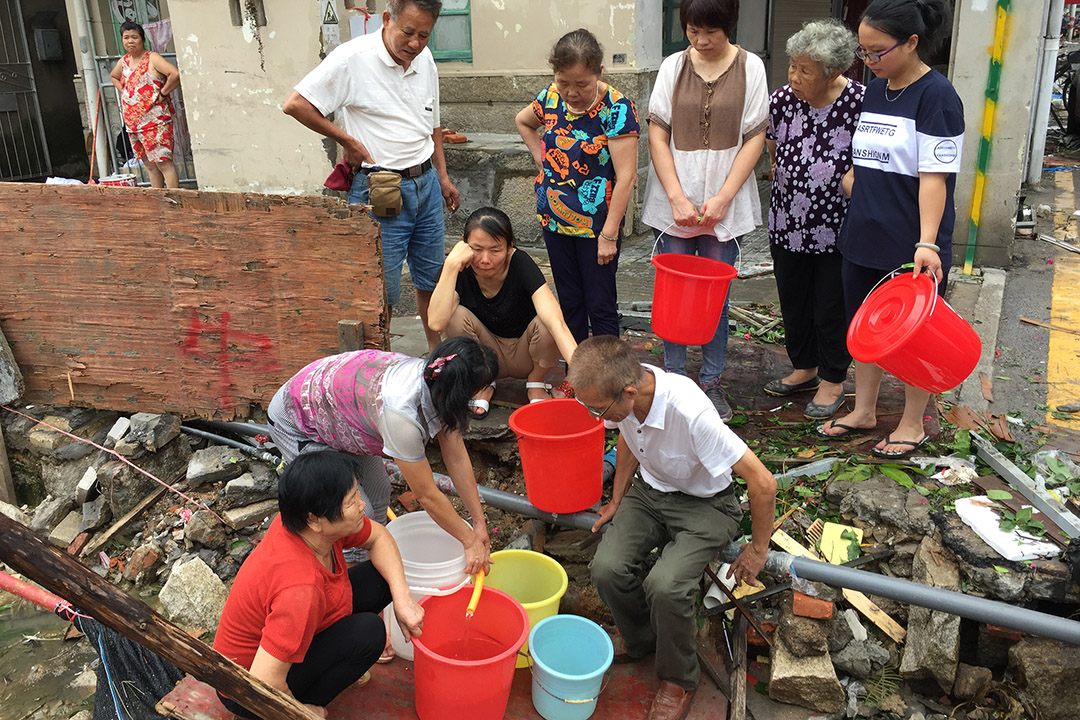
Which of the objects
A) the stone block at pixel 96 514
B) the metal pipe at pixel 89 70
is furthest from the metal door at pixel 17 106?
the stone block at pixel 96 514

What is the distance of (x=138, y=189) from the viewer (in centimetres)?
427

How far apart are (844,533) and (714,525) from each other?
831 mm

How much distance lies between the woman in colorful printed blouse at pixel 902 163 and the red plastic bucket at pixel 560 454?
1.44 m

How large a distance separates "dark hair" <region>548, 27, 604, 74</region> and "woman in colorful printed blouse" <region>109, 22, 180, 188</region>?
5153 mm

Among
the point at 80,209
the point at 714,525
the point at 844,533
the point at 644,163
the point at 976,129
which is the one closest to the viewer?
the point at 714,525

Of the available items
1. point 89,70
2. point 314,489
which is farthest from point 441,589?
point 89,70

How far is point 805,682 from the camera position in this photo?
10.0ft

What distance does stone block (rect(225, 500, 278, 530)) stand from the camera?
4285mm

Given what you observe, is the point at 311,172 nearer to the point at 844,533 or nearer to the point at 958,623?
the point at 844,533

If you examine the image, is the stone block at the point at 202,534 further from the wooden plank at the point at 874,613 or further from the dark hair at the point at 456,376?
the wooden plank at the point at 874,613

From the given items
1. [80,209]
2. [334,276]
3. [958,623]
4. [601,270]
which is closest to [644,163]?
[601,270]

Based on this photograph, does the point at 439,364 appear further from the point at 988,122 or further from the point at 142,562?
the point at 988,122

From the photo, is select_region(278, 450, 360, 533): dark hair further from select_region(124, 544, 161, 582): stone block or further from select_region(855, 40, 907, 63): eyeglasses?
select_region(855, 40, 907, 63): eyeglasses

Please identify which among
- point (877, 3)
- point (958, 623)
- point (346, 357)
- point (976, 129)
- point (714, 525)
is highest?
point (877, 3)
